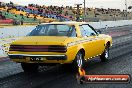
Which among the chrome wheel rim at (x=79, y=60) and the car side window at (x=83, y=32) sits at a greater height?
the car side window at (x=83, y=32)

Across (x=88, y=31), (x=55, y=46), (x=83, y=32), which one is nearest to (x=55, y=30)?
(x=83, y=32)

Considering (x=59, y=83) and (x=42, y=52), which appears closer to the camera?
(x=59, y=83)

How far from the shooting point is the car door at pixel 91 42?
40.8 feet

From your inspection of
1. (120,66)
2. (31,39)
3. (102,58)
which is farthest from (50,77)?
(102,58)

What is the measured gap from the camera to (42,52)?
10.8 m

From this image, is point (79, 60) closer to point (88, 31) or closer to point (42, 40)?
point (42, 40)

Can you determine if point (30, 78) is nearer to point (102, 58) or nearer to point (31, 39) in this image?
point (31, 39)

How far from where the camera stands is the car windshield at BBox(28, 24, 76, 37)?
38.5ft

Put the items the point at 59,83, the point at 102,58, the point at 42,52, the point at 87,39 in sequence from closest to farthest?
1. the point at 59,83
2. the point at 42,52
3. the point at 87,39
4. the point at 102,58

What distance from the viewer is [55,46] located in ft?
35.4

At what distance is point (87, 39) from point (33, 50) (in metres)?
2.28

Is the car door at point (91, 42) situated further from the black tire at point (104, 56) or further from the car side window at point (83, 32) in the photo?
the black tire at point (104, 56)

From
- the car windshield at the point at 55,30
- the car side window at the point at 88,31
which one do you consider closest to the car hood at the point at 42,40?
the car windshield at the point at 55,30

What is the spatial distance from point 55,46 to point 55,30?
121 cm
